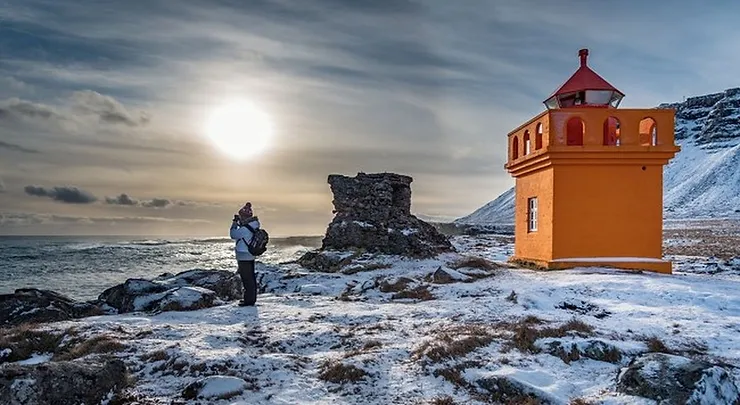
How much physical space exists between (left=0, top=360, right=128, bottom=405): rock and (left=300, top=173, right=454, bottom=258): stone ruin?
13.7m

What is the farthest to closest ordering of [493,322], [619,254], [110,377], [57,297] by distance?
[619,254] → [57,297] → [493,322] → [110,377]

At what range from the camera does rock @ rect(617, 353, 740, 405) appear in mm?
5609

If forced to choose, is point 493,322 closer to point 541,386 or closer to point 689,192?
point 541,386

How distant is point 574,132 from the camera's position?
16.5m

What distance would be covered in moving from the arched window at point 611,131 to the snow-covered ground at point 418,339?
5.36m

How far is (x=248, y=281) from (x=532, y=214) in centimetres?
1079

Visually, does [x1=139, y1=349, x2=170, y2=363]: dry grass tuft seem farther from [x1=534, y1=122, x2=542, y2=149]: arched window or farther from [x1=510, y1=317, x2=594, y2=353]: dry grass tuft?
[x1=534, y1=122, x2=542, y2=149]: arched window

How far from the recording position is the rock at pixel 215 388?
589 cm

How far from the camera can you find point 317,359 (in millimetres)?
7199

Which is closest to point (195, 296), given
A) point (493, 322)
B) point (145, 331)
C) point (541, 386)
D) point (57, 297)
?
point (145, 331)

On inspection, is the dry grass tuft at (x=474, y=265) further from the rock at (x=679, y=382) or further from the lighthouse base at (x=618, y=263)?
the rock at (x=679, y=382)

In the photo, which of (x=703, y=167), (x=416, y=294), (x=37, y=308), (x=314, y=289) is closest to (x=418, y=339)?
(x=416, y=294)

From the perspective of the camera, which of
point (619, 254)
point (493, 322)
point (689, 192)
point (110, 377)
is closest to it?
point (110, 377)

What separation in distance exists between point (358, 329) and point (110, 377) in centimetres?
397
